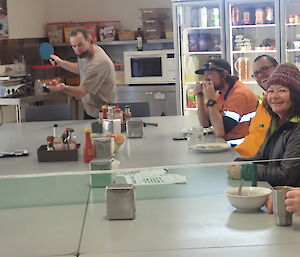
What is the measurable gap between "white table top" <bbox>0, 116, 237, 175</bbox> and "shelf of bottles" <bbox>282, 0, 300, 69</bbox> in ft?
7.27

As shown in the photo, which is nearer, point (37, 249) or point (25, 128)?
point (37, 249)

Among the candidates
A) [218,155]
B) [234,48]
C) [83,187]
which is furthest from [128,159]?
[234,48]

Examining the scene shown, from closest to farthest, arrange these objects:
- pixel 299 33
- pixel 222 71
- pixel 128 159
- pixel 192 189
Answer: pixel 192 189 < pixel 128 159 < pixel 222 71 < pixel 299 33

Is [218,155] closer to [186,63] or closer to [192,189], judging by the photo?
[192,189]

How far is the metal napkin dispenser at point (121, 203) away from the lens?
7.34 feet

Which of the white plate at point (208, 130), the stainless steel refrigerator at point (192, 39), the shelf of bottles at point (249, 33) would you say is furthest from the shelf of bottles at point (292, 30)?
the white plate at point (208, 130)

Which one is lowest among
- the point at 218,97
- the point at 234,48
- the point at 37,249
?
the point at 37,249

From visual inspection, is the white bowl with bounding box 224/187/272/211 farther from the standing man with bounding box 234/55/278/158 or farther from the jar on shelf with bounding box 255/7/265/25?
the jar on shelf with bounding box 255/7/265/25

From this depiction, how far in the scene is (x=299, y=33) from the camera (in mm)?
6746

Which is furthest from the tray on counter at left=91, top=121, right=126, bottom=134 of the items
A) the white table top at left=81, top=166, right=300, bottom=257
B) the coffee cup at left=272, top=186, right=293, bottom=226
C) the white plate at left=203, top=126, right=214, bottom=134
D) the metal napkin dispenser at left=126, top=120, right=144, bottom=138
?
the coffee cup at left=272, top=186, right=293, bottom=226

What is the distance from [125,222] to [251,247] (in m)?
0.52

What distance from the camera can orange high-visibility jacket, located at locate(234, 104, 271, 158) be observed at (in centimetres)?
374

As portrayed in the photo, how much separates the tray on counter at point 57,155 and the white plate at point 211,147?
73 cm

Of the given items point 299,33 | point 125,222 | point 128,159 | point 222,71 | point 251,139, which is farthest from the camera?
point 299,33
